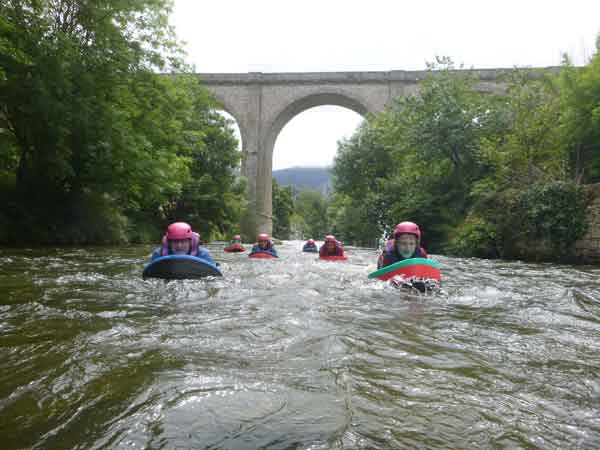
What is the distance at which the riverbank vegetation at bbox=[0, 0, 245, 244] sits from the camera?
1021 cm

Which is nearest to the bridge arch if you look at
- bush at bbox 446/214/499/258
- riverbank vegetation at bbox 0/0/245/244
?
riverbank vegetation at bbox 0/0/245/244

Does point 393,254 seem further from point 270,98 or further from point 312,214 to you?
point 312,214

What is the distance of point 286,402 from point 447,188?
19.6 metres

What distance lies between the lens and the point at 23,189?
12.1 meters

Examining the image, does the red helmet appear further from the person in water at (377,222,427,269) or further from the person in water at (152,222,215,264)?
the person in water at (377,222,427,269)

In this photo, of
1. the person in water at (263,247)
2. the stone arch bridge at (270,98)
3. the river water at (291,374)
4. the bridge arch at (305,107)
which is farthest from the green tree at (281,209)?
the river water at (291,374)

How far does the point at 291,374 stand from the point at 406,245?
448 centimetres

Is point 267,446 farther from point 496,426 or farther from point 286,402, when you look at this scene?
point 496,426

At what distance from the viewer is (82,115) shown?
1097cm

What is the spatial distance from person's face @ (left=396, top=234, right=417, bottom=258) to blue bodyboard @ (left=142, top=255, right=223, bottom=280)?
9.24ft

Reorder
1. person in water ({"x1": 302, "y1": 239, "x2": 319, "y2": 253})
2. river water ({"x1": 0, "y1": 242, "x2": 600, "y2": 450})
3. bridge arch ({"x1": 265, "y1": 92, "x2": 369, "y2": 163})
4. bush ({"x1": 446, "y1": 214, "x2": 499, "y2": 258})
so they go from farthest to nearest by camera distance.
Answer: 1. bridge arch ({"x1": 265, "y1": 92, "x2": 369, "y2": 163})
2. person in water ({"x1": 302, "y1": 239, "x2": 319, "y2": 253})
3. bush ({"x1": 446, "y1": 214, "x2": 499, "y2": 258})
4. river water ({"x1": 0, "y1": 242, "x2": 600, "y2": 450})

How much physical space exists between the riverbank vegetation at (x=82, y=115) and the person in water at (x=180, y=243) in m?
5.42

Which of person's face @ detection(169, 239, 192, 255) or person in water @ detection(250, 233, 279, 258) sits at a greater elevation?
person's face @ detection(169, 239, 192, 255)

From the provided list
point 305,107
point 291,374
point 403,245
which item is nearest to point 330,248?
point 403,245
